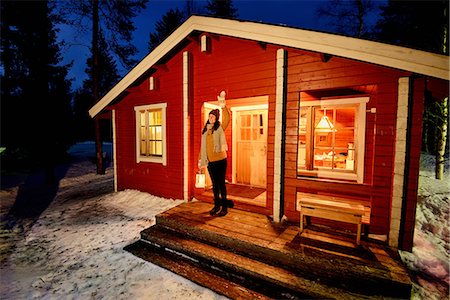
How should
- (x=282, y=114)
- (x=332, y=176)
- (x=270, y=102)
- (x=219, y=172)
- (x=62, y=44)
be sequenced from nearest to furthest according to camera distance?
(x=282, y=114)
(x=219, y=172)
(x=270, y=102)
(x=332, y=176)
(x=62, y=44)

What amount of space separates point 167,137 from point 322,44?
4.76 meters

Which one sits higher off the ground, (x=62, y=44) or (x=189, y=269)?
(x=62, y=44)

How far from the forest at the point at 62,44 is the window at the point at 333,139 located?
5.24m

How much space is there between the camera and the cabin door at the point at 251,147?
268 inches

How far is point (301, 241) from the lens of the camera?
3.65 m

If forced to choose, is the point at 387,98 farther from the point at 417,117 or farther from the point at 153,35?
the point at 153,35

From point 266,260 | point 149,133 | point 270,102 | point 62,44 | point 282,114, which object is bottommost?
point 266,260

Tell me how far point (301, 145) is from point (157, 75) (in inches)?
198

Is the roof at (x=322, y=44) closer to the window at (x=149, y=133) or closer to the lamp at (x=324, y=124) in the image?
the window at (x=149, y=133)

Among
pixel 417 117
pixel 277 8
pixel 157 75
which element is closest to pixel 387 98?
pixel 417 117

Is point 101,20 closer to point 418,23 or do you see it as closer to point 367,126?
point 367,126

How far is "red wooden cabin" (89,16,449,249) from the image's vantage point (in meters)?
3.58

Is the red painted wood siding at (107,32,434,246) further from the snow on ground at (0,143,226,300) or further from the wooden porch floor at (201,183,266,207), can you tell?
the snow on ground at (0,143,226,300)

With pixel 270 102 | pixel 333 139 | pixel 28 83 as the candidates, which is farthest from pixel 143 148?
pixel 28 83
